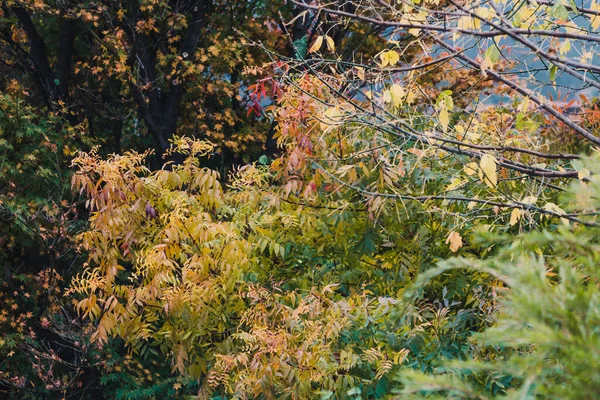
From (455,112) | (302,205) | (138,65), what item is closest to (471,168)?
(302,205)

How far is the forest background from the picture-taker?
9.61 ft

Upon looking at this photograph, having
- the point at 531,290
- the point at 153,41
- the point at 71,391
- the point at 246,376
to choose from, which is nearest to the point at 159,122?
the point at 153,41

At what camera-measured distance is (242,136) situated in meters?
11.0

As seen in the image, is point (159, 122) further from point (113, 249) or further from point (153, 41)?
point (113, 249)

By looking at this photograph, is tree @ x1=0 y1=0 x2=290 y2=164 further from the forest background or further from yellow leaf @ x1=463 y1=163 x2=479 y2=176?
yellow leaf @ x1=463 y1=163 x2=479 y2=176

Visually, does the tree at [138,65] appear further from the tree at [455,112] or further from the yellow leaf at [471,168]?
the yellow leaf at [471,168]

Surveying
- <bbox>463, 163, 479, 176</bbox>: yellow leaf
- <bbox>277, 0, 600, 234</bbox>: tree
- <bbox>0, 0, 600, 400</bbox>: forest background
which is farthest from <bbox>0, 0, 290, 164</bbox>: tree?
<bbox>463, 163, 479, 176</bbox>: yellow leaf

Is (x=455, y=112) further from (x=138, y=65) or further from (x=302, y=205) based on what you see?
(x=138, y=65)

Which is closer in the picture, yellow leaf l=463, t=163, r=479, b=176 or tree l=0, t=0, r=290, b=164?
yellow leaf l=463, t=163, r=479, b=176

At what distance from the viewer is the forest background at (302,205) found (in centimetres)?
293

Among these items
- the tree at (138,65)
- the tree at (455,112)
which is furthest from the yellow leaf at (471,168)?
the tree at (138,65)

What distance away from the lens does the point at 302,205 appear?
5.30 meters

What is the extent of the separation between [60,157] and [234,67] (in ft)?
9.82

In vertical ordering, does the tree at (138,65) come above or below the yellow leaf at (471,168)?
below
